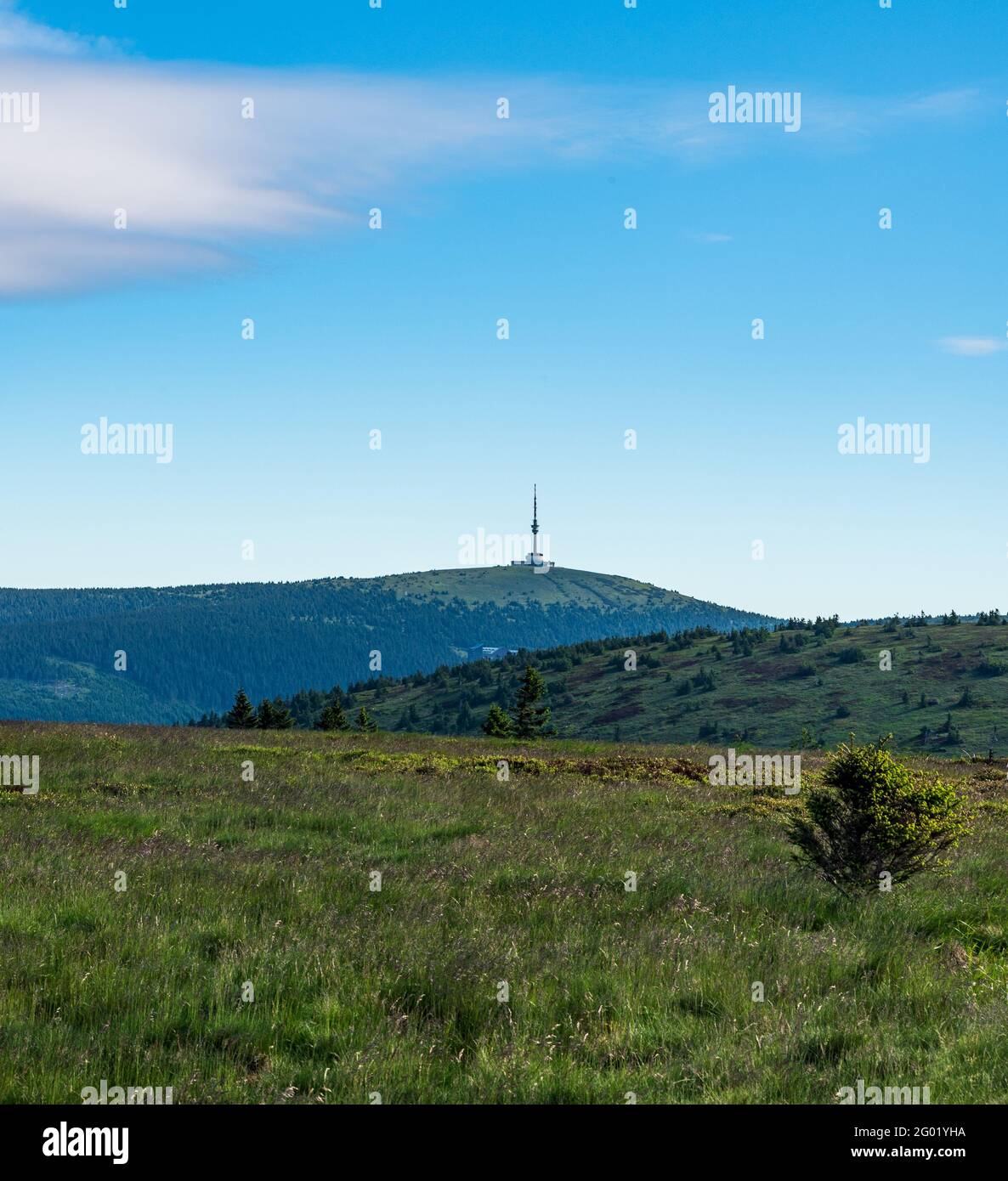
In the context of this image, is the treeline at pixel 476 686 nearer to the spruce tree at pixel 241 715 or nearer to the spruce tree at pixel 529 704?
the spruce tree at pixel 241 715

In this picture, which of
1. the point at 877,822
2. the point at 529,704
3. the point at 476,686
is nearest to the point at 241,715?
the point at 529,704

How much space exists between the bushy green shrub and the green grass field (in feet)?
1.37

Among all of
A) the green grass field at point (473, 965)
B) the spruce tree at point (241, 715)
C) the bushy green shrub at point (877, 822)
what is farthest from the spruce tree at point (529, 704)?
the bushy green shrub at point (877, 822)

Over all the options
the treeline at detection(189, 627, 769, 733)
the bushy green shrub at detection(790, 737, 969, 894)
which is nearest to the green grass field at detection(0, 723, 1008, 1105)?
the bushy green shrub at detection(790, 737, 969, 894)

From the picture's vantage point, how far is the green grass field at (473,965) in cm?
572

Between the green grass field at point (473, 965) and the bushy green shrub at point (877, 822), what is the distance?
1.37ft

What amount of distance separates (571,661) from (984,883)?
107 metres
